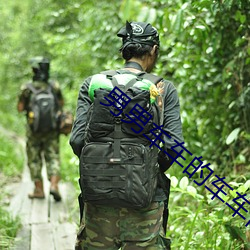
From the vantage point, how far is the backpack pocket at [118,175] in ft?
9.24

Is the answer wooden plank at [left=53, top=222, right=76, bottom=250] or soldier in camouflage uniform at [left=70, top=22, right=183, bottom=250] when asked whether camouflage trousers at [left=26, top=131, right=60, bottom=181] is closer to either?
wooden plank at [left=53, top=222, right=76, bottom=250]

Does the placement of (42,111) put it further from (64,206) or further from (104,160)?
(104,160)

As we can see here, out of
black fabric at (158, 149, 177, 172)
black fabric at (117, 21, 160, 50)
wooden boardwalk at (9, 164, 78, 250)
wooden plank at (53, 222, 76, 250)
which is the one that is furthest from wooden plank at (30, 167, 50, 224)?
black fabric at (117, 21, 160, 50)

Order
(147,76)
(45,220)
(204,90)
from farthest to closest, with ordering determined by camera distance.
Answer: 1. (45,220)
2. (204,90)
3. (147,76)

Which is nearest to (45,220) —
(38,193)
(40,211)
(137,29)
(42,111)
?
(40,211)

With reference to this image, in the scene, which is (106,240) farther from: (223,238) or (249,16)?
(249,16)

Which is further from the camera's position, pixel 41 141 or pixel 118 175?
pixel 41 141

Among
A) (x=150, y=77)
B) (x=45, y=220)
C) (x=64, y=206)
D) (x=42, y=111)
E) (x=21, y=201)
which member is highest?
(x=150, y=77)

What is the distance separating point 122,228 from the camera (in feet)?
9.67

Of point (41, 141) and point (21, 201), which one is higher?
point (41, 141)

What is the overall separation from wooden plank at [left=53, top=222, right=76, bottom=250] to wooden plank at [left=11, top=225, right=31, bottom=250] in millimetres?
284

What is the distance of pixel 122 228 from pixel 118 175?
0.33 meters

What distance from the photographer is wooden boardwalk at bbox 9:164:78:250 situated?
5324 mm

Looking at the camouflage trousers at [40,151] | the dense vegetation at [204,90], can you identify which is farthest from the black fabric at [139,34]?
the camouflage trousers at [40,151]
